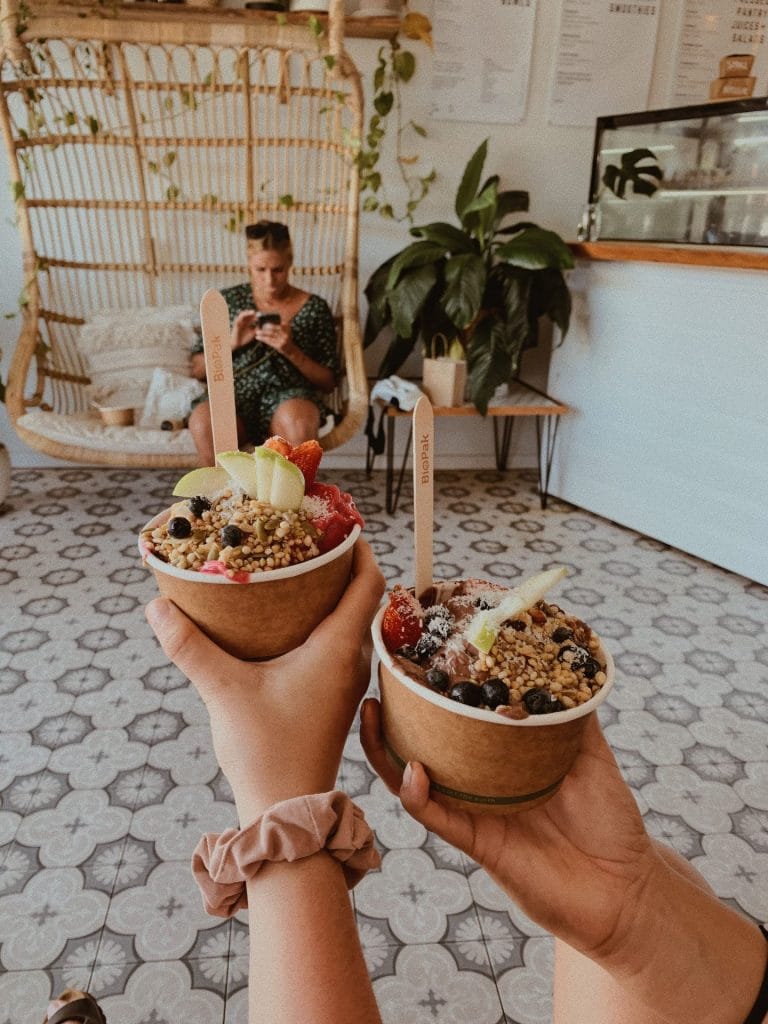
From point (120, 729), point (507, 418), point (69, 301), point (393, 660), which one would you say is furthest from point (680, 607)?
point (69, 301)

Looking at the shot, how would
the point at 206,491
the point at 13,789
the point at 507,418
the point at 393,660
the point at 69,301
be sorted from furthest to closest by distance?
the point at 507,418, the point at 69,301, the point at 13,789, the point at 206,491, the point at 393,660

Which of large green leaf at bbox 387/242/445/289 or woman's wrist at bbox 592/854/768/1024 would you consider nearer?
woman's wrist at bbox 592/854/768/1024

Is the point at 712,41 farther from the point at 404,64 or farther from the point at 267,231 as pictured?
the point at 267,231

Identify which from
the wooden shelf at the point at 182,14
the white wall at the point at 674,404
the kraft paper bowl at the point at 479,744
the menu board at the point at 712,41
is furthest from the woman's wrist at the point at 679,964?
the menu board at the point at 712,41

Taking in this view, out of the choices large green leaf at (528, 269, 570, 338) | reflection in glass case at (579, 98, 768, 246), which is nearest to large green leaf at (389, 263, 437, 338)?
large green leaf at (528, 269, 570, 338)

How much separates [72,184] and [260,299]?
3.40ft

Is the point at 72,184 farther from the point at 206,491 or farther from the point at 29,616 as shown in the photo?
the point at 206,491

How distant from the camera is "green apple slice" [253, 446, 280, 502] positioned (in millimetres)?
892

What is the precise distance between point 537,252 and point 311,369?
104 cm

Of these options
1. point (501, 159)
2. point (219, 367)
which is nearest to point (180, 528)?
point (219, 367)

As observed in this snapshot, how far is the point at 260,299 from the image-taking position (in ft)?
9.79

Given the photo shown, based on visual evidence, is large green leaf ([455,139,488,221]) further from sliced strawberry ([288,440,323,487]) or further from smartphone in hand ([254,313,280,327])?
sliced strawberry ([288,440,323,487])

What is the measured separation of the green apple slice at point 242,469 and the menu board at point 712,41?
11.7ft

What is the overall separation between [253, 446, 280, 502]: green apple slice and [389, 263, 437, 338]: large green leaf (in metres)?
2.28
